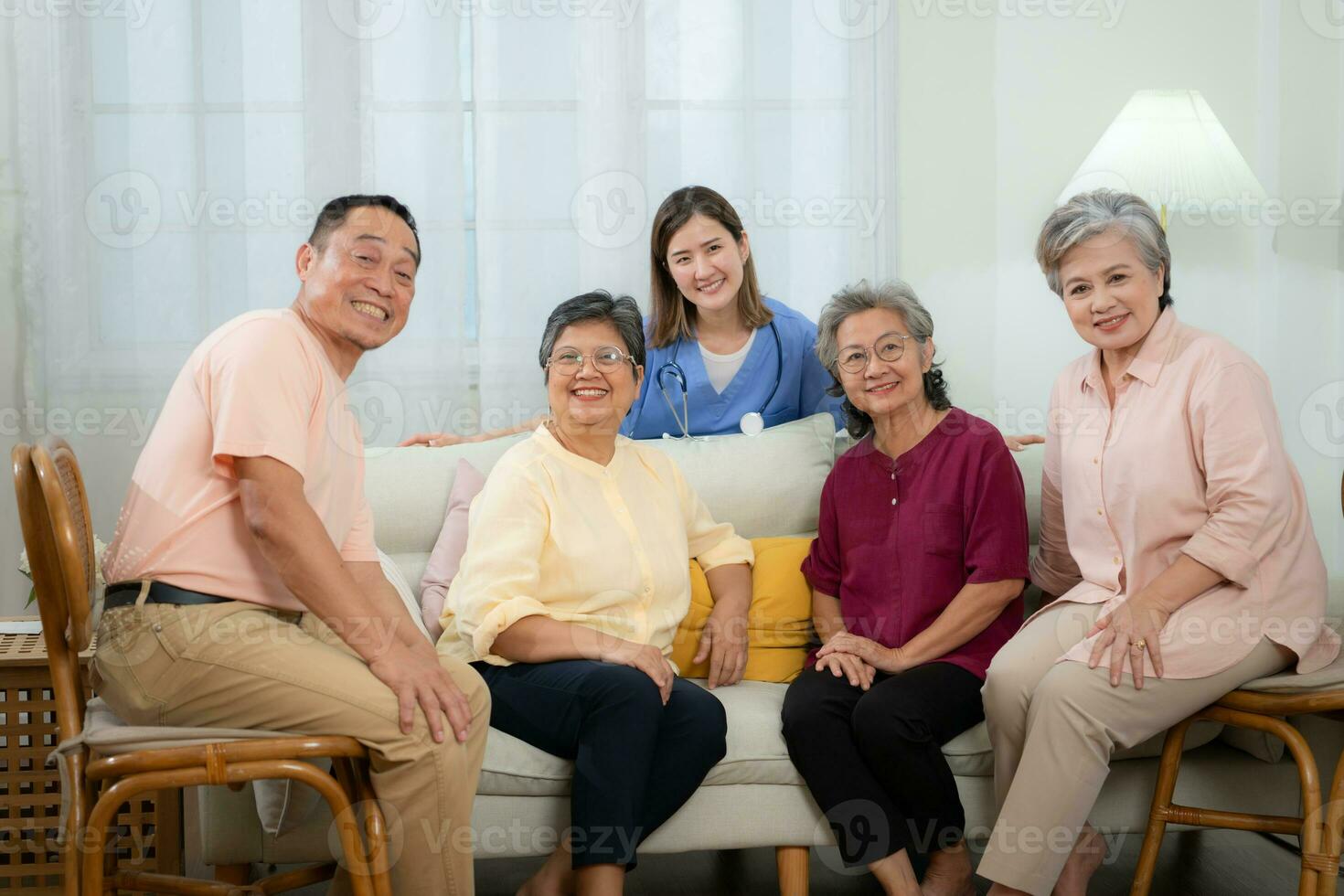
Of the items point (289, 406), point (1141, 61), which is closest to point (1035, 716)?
point (289, 406)

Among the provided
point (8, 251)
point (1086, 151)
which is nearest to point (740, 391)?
point (1086, 151)

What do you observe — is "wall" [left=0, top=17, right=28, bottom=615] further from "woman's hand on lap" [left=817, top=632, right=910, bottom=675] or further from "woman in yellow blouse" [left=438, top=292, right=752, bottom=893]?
"woman's hand on lap" [left=817, top=632, right=910, bottom=675]

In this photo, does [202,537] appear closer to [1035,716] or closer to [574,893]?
[574,893]

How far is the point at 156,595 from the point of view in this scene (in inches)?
61.8

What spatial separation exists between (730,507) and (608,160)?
113 centimetres

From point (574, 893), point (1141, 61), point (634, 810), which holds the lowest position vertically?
point (574, 893)

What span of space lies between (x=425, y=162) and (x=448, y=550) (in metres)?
1.24

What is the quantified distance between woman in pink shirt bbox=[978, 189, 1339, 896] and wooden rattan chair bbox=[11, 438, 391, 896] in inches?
37.4

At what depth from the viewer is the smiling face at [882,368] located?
212cm

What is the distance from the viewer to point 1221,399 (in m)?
1.86

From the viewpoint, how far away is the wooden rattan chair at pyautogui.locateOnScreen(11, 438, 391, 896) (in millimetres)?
1498

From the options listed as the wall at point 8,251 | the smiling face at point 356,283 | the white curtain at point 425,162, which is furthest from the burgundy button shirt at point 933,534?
the wall at point 8,251

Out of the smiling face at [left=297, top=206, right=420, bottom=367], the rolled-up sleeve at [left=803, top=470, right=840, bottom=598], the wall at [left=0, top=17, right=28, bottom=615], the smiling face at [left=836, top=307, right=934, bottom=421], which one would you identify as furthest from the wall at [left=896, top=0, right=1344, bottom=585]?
the wall at [left=0, top=17, right=28, bottom=615]

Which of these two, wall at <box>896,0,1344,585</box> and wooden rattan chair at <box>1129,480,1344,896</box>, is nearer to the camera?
wooden rattan chair at <box>1129,480,1344,896</box>
